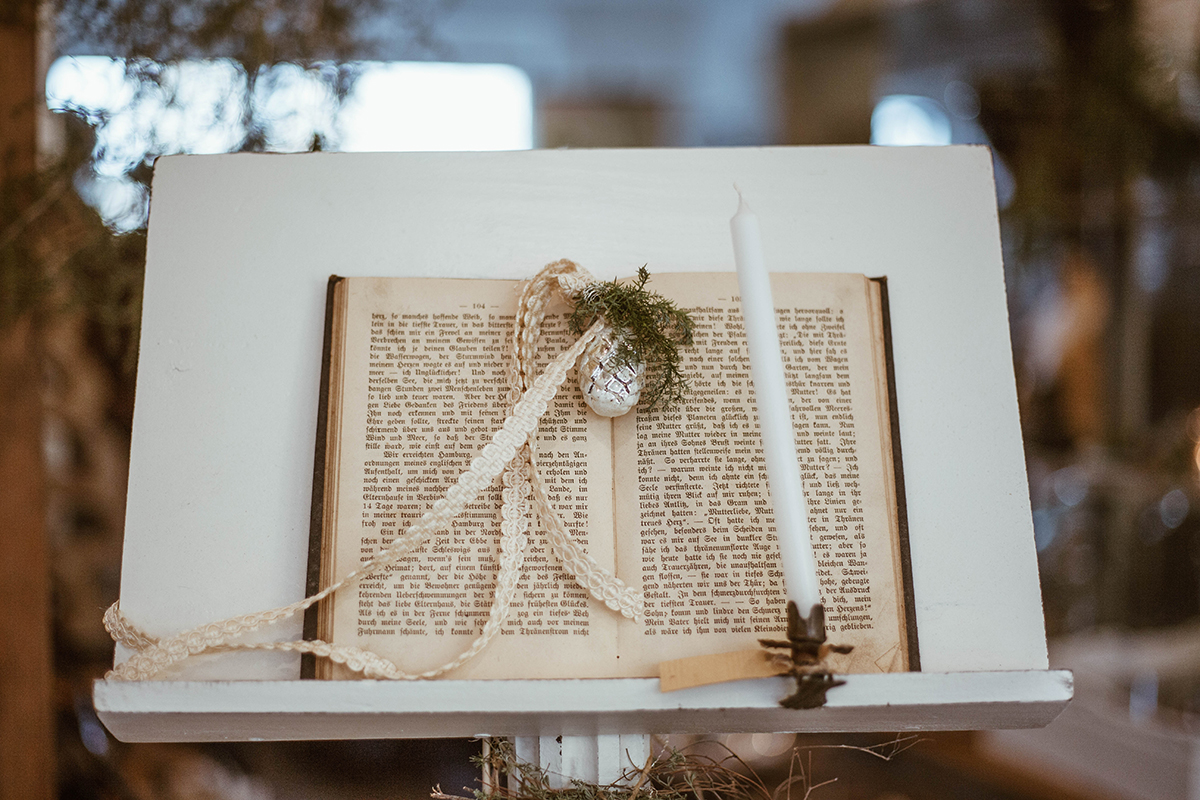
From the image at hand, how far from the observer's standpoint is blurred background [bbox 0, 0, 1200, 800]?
976 mm

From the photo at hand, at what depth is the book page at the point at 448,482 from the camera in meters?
0.62

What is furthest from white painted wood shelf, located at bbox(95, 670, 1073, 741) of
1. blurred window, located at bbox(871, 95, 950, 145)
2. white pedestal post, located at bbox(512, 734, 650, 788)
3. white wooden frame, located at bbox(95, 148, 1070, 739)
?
blurred window, located at bbox(871, 95, 950, 145)

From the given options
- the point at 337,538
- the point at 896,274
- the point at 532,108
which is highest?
the point at 532,108

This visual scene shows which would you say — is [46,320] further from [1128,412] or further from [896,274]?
[1128,412]

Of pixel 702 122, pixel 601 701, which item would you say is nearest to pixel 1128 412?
pixel 601 701

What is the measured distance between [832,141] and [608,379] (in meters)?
3.38

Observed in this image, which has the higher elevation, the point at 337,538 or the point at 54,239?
the point at 54,239

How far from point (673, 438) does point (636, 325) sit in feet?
0.35

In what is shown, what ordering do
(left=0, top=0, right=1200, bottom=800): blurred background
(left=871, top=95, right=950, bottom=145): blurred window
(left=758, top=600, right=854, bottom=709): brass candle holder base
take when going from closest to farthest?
(left=758, top=600, right=854, bottom=709): brass candle holder base → (left=0, top=0, right=1200, bottom=800): blurred background → (left=871, top=95, right=950, bottom=145): blurred window

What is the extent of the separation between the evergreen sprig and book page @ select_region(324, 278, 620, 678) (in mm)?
47

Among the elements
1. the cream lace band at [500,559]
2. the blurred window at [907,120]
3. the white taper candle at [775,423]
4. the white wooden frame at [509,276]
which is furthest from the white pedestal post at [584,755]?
the blurred window at [907,120]

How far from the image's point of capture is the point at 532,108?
13.4 feet

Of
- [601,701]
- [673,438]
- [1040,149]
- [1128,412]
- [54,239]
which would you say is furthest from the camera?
[1128,412]

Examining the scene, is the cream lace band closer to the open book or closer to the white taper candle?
the open book
